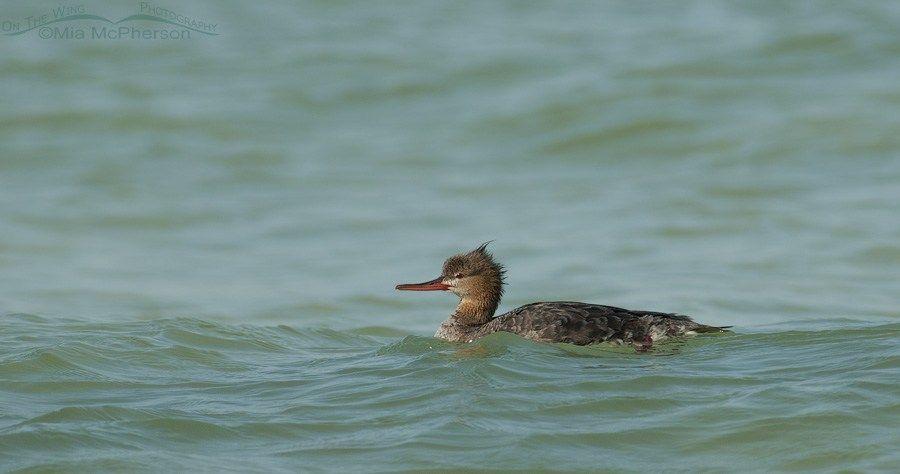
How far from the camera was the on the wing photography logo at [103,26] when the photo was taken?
19281 mm

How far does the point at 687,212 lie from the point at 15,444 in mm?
8354

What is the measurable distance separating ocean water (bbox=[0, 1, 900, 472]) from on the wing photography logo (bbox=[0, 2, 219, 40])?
11cm

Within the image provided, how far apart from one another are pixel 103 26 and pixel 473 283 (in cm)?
1170

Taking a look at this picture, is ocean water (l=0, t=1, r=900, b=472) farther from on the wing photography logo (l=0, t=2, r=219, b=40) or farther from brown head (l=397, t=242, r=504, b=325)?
brown head (l=397, t=242, r=504, b=325)

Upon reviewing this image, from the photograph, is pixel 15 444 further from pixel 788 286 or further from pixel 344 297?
pixel 788 286

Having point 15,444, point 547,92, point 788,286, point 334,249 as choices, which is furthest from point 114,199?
point 15,444

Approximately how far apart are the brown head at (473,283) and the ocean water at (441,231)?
→ 657 millimetres

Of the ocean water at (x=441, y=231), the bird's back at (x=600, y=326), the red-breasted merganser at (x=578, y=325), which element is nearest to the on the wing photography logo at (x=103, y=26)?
the ocean water at (x=441, y=231)

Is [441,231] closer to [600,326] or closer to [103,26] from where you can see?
[600,326]

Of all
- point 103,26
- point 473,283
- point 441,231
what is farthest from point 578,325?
point 103,26

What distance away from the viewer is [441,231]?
12.8 meters

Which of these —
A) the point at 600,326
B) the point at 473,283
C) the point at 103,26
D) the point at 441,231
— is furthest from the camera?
the point at 103,26

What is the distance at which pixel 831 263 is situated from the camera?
11680 millimetres

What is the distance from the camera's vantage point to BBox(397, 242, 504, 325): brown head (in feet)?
31.6
